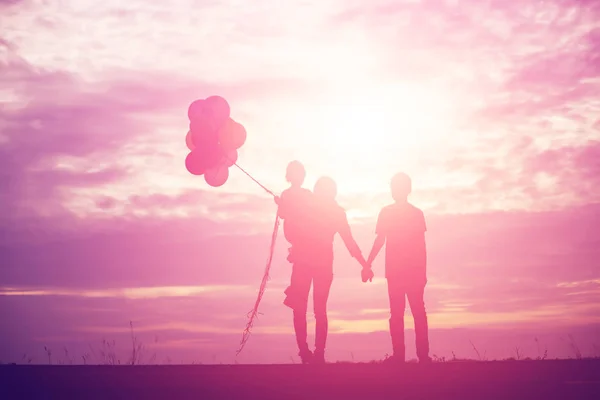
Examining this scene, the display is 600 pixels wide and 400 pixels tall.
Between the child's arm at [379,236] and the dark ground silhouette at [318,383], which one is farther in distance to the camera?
the child's arm at [379,236]

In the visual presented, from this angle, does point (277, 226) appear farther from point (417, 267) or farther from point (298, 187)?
point (417, 267)

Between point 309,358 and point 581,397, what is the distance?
5457mm

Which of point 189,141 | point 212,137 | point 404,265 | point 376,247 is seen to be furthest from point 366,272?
point 189,141

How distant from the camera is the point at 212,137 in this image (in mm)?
13047

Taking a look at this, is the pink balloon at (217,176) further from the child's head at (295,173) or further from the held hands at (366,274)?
the held hands at (366,274)

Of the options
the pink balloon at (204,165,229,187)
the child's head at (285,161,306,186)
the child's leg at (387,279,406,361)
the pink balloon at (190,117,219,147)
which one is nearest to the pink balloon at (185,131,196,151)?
the pink balloon at (190,117,219,147)

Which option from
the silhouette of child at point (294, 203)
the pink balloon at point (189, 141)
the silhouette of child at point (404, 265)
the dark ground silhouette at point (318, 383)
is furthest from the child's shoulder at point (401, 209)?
the pink balloon at point (189, 141)

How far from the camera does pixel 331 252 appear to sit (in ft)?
40.4

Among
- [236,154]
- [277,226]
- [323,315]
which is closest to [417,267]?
[323,315]

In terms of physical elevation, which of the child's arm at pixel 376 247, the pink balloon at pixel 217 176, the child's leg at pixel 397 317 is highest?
the pink balloon at pixel 217 176

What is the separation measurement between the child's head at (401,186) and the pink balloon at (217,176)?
295cm

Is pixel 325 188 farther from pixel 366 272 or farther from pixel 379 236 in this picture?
pixel 366 272

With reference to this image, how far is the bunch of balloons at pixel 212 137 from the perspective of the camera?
42.7 ft

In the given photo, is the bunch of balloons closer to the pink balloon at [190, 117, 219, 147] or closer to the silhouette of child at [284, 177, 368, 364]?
the pink balloon at [190, 117, 219, 147]
